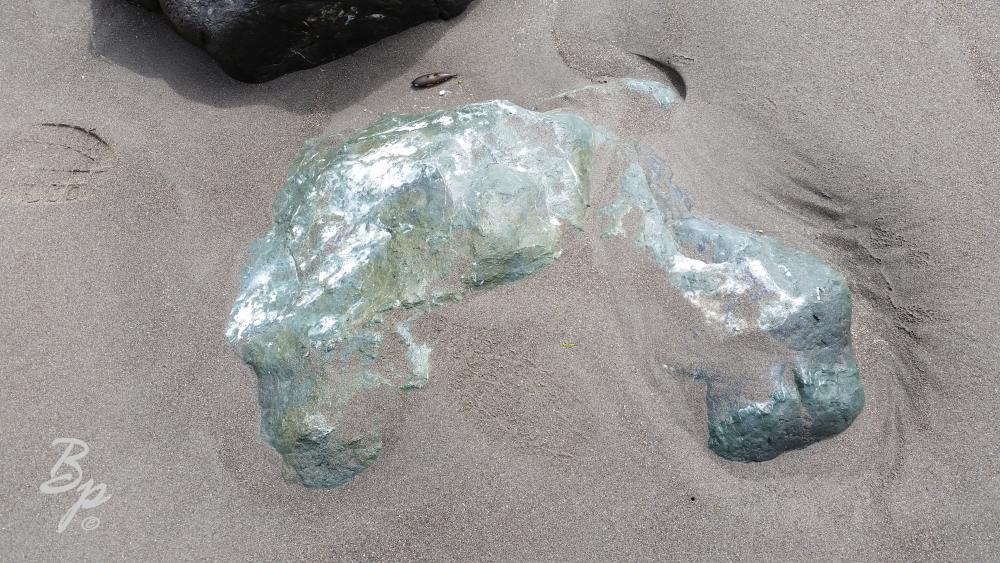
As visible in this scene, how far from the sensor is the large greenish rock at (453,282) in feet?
7.13

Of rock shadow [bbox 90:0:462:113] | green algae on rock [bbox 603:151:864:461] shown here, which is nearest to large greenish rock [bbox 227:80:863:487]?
green algae on rock [bbox 603:151:864:461]

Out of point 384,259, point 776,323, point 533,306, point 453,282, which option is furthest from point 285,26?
point 776,323

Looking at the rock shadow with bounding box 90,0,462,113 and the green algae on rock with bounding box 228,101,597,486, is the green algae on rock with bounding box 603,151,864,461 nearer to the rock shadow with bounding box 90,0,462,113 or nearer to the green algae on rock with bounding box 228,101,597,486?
the green algae on rock with bounding box 228,101,597,486

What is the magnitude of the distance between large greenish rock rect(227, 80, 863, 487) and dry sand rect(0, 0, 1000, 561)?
0.30ft

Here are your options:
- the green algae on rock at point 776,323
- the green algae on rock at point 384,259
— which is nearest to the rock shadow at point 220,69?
the green algae on rock at point 384,259

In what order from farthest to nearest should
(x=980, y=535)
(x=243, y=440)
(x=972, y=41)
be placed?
(x=972, y=41) < (x=243, y=440) < (x=980, y=535)

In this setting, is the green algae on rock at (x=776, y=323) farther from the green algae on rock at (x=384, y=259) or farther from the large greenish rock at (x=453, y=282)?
the green algae on rock at (x=384, y=259)

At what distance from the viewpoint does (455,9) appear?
3.13m

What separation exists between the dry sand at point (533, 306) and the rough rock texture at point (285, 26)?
7cm

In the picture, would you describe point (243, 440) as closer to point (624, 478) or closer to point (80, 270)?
point (80, 270)

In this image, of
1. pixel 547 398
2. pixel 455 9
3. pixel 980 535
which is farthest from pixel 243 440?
pixel 980 535

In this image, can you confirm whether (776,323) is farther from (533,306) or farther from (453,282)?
(453,282)

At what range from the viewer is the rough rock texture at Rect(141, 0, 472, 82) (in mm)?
2791

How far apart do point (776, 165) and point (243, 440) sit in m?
2.27
